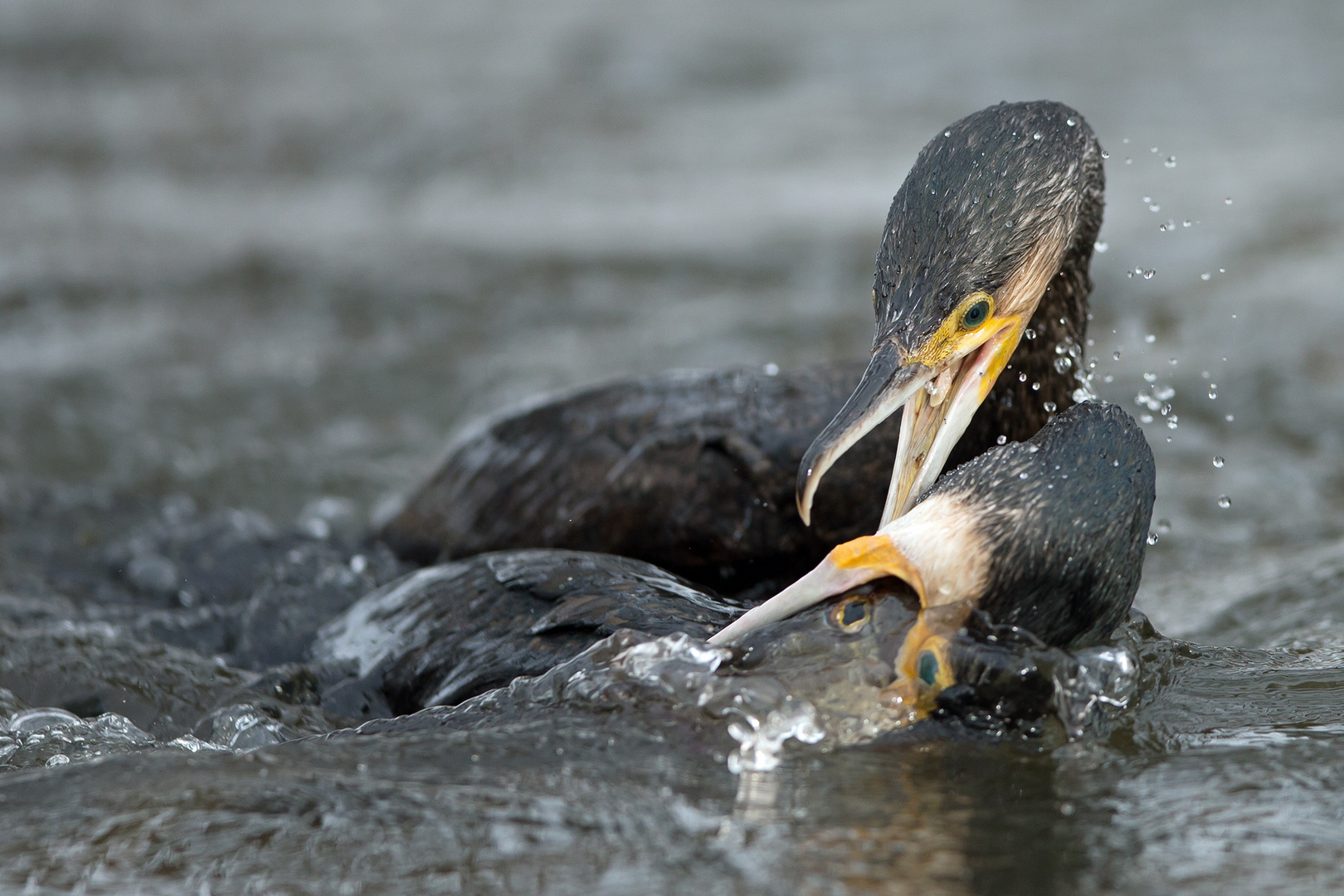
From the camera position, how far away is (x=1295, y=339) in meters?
6.13

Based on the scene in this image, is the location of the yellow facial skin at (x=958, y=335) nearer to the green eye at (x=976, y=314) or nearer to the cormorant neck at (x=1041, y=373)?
the green eye at (x=976, y=314)

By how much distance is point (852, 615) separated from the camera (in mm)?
2246

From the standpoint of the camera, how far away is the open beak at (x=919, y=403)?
2578 millimetres

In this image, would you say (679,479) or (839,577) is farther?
(679,479)

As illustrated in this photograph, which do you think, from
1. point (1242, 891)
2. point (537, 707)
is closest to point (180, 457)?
point (537, 707)

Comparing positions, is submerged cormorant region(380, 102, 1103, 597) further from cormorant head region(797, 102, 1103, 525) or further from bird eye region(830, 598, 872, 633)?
bird eye region(830, 598, 872, 633)

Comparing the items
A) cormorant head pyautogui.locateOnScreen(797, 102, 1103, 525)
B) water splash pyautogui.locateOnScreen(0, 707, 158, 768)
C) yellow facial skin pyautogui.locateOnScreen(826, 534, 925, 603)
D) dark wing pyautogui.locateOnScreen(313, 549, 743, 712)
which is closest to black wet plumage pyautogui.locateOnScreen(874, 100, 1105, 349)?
cormorant head pyautogui.locateOnScreen(797, 102, 1103, 525)

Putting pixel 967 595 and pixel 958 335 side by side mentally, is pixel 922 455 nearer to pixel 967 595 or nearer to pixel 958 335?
pixel 958 335

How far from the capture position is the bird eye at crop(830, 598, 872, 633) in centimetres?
223

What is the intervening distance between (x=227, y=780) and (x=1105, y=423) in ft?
4.96

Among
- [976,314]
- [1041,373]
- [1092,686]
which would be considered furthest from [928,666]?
[1041,373]

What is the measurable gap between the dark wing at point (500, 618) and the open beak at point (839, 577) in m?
0.17

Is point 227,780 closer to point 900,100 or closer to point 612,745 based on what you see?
point 612,745

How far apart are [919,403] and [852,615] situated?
0.64 m
